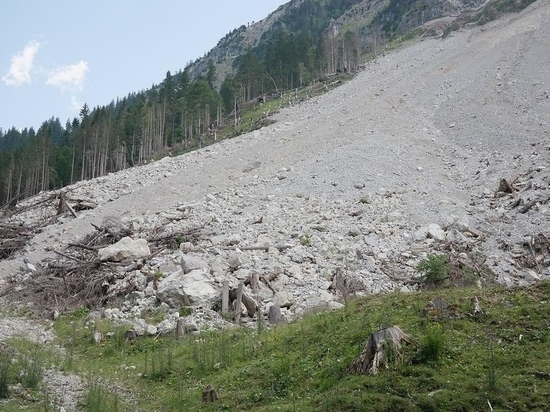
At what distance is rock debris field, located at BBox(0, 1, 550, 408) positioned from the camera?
17031 mm

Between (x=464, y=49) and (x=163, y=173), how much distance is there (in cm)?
4205

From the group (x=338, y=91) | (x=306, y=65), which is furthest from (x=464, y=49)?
(x=306, y=65)

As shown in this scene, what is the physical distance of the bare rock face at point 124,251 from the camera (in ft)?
65.6

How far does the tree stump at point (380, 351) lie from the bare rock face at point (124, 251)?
1335cm

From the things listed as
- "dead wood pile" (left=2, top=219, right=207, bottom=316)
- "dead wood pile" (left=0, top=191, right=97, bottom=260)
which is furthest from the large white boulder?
"dead wood pile" (left=0, top=191, right=97, bottom=260)

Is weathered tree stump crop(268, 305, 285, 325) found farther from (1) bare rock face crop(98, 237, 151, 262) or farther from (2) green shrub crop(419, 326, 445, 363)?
(1) bare rock face crop(98, 237, 151, 262)

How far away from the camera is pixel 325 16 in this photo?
172500mm

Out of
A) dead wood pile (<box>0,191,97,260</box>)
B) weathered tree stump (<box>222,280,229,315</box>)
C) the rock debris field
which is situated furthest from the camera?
dead wood pile (<box>0,191,97,260</box>)

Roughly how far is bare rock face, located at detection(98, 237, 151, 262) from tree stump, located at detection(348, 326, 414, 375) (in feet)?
43.8

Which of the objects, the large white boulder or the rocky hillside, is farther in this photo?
the rocky hillside

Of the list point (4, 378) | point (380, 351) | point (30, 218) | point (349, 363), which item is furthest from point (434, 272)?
point (30, 218)

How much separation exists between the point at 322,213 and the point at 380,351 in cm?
1484

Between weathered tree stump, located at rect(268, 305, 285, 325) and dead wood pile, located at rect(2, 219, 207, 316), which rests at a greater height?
dead wood pile, located at rect(2, 219, 207, 316)

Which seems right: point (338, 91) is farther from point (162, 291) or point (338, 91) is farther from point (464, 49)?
point (162, 291)
